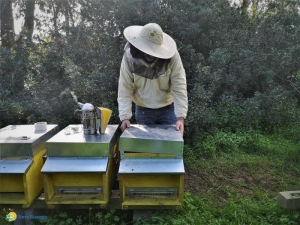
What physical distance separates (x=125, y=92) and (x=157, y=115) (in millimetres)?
389

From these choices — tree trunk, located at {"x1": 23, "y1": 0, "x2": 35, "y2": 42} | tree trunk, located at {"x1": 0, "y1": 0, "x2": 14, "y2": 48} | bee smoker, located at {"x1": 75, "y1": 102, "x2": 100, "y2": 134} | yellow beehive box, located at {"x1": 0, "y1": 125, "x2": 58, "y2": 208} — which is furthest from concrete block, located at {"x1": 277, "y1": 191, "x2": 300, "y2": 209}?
tree trunk, located at {"x1": 23, "y1": 0, "x2": 35, "y2": 42}

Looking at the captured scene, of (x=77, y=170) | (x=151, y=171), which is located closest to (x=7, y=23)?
(x=77, y=170)

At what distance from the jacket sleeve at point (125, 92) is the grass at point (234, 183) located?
2.82 feet

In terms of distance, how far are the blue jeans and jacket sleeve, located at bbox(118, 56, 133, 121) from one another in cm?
20

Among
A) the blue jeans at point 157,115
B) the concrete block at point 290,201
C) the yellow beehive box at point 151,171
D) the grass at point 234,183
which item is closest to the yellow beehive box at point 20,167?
the grass at point 234,183

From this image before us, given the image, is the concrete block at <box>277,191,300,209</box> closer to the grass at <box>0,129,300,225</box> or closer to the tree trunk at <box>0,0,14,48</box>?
the grass at <box>0,129,300,225</box>

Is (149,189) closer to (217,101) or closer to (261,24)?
(217,101)

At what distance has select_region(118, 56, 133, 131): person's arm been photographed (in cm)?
252

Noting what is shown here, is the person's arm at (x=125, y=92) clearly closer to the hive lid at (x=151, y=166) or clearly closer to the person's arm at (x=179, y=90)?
the person's arm at (x=179, y=90)

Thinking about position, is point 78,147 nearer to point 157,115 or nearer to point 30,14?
point 157,115

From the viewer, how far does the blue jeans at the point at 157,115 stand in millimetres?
2719

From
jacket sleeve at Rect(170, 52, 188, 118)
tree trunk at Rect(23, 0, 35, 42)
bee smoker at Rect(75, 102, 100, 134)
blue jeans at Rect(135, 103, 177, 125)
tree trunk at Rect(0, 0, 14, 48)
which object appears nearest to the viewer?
bee smoker at Rect(75, 102, 100, 134)

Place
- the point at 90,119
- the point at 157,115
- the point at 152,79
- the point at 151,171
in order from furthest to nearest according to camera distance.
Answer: the point at 157,115 → the point at 152,79 → the point at 90,119 → the point at 151,171

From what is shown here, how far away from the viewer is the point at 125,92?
2596 millimetres
